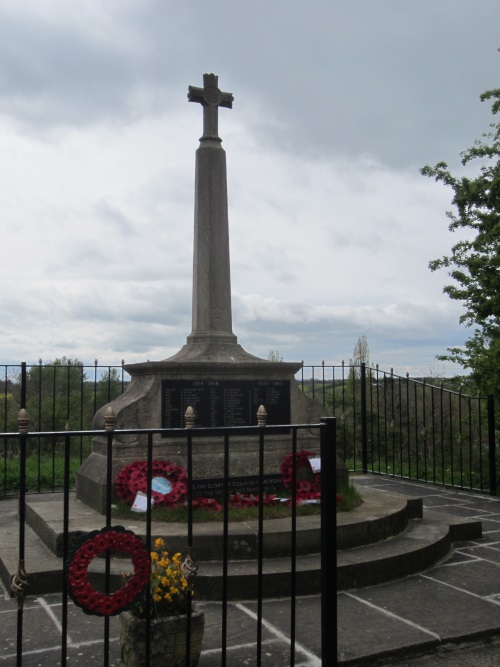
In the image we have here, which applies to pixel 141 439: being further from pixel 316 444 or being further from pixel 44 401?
pixel 44 401

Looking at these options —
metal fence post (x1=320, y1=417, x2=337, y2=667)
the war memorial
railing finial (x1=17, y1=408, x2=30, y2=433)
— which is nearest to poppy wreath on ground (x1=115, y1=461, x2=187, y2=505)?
the war memorial

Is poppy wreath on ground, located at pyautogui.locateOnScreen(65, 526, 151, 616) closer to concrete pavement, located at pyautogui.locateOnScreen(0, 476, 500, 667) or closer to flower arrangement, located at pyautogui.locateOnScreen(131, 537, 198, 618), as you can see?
flower arrangement, located at pyautogui.locateOnScreen(131, 537, 198, 618)

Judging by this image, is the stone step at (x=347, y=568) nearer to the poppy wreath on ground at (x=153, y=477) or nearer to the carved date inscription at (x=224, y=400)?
the poppy wreath on ground at (x=153, y=477)

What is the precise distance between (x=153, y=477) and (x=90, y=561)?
3253mm

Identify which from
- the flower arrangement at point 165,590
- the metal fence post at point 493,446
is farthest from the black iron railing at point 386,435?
the flower arrangement at point 165,590

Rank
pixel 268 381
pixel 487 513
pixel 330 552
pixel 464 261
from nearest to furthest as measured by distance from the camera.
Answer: pixel 330 552
pixel 268 381
pixel 487 513
pixel 464 261

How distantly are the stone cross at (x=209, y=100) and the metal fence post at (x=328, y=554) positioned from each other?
19.0 feet

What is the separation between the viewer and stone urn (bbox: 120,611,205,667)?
3.14m

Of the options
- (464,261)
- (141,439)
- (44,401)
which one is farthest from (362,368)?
(44,401)

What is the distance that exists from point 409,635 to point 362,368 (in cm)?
708

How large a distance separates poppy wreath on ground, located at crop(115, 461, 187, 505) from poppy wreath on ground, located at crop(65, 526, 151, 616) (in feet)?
9.91

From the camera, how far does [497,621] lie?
4.11 m

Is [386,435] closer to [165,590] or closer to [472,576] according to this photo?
[472,576]

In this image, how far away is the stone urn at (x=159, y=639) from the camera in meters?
3.14
